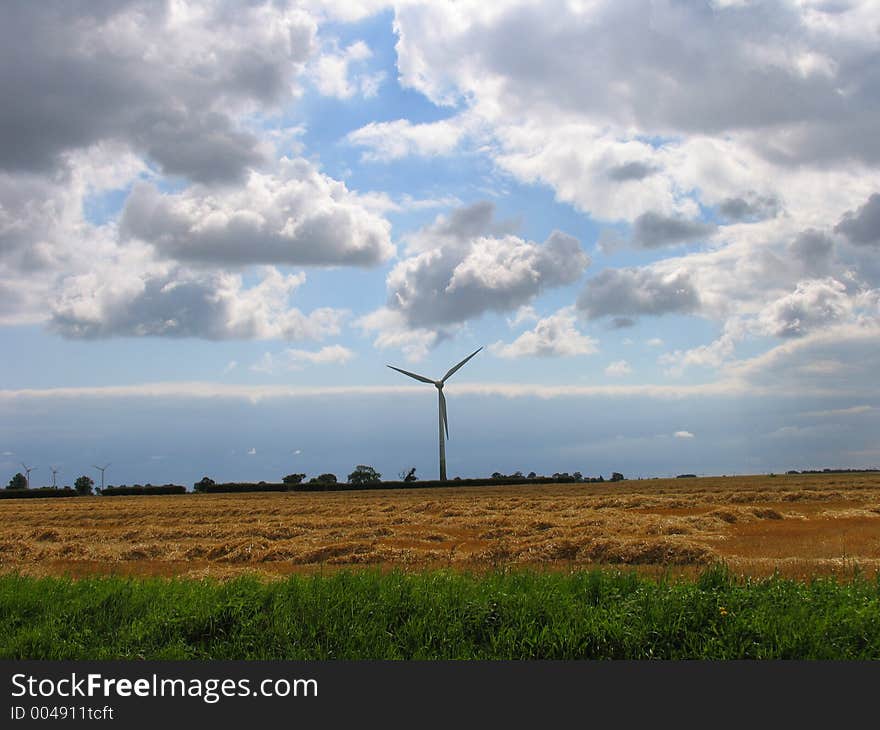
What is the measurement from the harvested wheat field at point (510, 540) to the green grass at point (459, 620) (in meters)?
3.97

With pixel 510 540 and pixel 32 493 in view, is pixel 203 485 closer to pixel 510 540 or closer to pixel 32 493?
pixel 32 493

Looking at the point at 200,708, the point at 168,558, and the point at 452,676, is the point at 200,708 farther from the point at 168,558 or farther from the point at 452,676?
the point at 168,558

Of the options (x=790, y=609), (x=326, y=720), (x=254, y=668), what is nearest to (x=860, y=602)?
(x=790, y=609)

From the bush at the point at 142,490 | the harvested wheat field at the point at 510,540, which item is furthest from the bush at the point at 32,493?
the harvested wheat field at the point at 510,540

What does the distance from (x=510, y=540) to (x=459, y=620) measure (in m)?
10.9

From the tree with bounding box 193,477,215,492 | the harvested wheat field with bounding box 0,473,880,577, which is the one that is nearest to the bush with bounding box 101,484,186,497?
the tree with bounding box 193,477,215,492

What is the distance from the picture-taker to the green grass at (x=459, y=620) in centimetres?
789

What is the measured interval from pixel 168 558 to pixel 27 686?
12379 millimetres

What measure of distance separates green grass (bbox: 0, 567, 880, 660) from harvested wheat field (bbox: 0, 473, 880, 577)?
397 centimetres

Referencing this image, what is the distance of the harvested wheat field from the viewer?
15719 millimetres

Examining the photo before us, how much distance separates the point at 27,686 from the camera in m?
7.71

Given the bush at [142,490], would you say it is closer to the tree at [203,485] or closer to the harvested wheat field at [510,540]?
the tree at [203,485]

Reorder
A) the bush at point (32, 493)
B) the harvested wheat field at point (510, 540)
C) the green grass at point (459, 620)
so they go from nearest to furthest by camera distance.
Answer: the green grass at point (459, 620) → the harvested wheat field at point (510, 540) → the bush at point (32, 493)

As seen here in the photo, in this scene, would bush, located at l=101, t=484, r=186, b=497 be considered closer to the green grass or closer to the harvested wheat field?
the harvested wheat field
